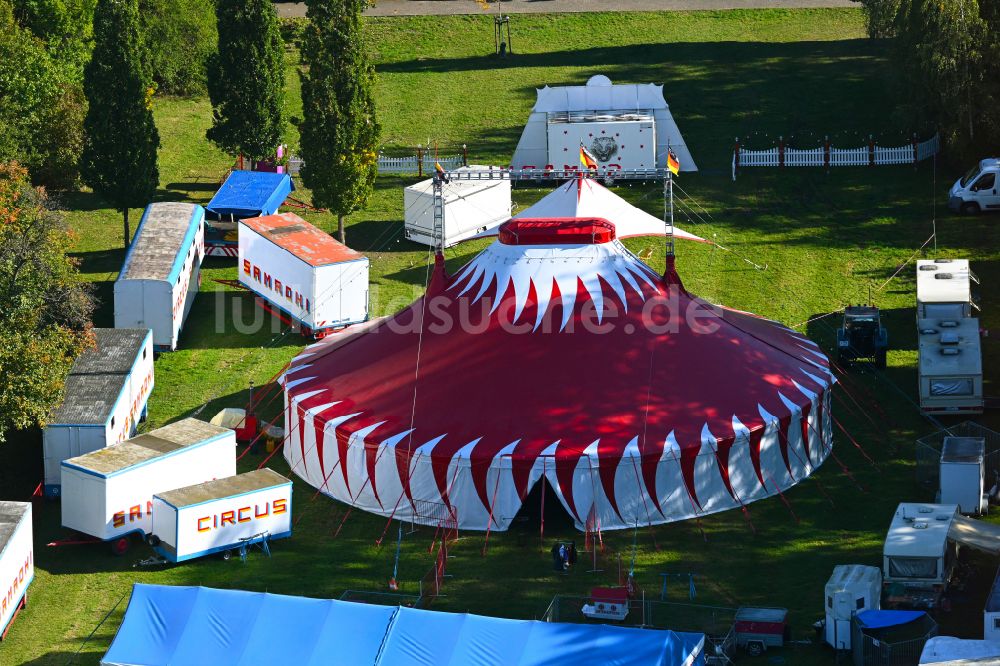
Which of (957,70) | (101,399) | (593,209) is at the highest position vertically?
(957,70)

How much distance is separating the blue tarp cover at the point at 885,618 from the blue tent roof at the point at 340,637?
9.15 feet

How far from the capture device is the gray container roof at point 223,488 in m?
29.4

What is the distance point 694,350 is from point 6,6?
91.7 feet

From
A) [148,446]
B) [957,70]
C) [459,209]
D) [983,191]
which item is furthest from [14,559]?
[957,70]

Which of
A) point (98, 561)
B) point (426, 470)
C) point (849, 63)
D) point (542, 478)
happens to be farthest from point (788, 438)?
point (849, 63)

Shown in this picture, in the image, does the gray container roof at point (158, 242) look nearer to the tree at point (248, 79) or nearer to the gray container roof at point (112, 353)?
the gray container roof at point (112, 353)

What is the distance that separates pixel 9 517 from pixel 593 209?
58.4 feet

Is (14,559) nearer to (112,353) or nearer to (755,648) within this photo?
(112,353)

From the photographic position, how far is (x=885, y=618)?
81.7ft

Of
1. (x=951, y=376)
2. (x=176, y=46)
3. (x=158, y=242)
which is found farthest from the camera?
(x=176, y=46)

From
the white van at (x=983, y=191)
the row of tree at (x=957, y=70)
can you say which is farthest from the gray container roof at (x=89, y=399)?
the row of tree at (x=957, y=70)

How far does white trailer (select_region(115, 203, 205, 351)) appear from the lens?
126 ft

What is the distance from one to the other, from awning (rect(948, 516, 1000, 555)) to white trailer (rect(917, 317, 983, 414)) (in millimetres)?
6627

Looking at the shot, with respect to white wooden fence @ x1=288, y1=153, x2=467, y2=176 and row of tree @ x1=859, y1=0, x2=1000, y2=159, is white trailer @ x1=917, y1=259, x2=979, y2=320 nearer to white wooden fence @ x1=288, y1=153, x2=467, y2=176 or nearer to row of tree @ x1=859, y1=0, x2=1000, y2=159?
row of tree @ x1=859, y1=0, x2=1000, y2=159
